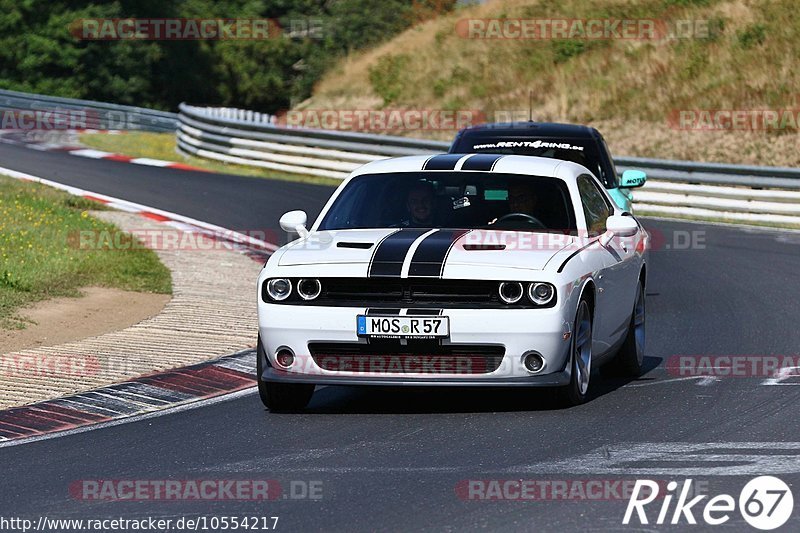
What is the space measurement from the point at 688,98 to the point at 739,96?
4.10 feet

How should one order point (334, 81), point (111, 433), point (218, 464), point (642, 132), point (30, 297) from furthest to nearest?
1. point (334, 81)
2. point (642, 132)
3. point (30, 297)
4. point (111, 433)
5. point (218, 464)

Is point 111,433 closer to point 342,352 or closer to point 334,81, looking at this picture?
point 342,352

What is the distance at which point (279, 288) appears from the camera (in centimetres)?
880

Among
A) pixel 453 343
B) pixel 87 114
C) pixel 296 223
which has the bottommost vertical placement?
pixel 87 114

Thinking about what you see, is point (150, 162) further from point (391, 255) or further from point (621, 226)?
point (391, 255)

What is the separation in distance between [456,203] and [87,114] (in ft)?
102

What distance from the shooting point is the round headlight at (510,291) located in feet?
27.8

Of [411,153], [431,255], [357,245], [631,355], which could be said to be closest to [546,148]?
[631,355]

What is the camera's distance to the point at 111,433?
8.53 meters

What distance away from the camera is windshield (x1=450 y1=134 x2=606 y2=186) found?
1464 centimetres

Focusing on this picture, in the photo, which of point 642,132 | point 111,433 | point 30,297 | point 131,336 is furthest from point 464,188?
point 642,132
